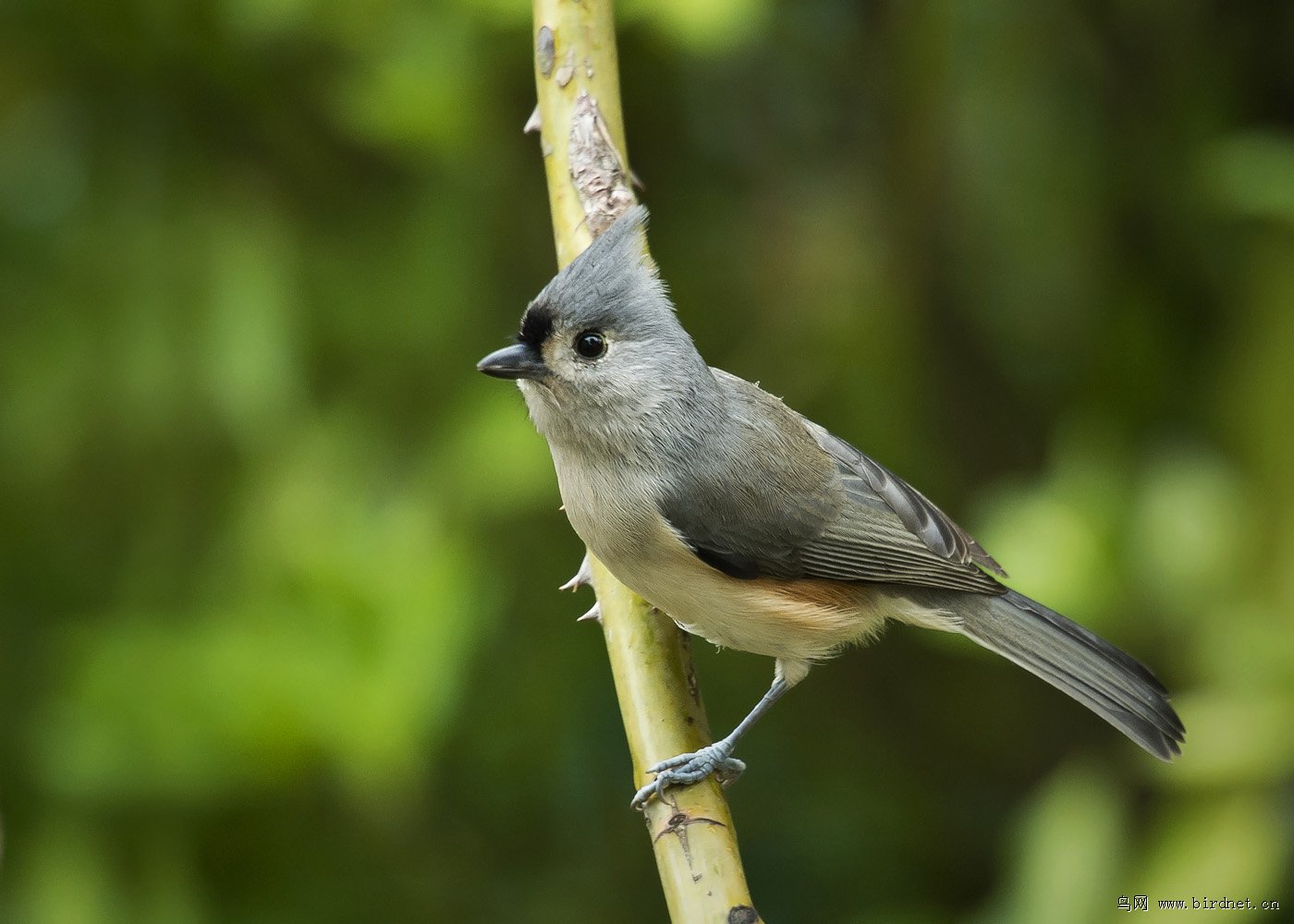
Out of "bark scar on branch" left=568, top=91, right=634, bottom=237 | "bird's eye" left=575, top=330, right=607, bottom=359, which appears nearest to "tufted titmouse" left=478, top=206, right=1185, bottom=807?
"bird's eye" left=575, top=330, right=607, bottom=359

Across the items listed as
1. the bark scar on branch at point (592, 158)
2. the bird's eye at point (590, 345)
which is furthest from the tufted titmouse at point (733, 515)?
the bark scar on branch at point (592, 158)

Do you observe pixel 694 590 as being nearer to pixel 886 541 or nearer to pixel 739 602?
pixel 739 602

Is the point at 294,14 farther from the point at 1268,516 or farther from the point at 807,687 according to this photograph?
the point at 1268,516

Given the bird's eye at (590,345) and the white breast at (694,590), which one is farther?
the bird's eye at (590,345)

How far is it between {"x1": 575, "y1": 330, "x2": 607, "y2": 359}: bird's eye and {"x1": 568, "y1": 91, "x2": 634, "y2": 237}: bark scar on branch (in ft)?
0.79

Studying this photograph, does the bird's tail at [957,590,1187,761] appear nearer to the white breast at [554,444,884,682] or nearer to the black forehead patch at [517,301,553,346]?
the white breast at [554,444,884,682]

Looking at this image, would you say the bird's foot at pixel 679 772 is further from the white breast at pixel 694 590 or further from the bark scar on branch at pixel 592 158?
the bark scar on branch at pixel 592 158

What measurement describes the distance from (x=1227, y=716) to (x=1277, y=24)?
1.89m

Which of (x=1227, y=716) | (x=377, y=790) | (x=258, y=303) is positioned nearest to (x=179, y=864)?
(x=377, y=790)

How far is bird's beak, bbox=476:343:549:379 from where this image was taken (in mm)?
2322

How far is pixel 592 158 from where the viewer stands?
223 centimetres

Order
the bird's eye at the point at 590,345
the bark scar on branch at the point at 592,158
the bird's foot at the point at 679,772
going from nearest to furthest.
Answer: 1. the bird's foot at the point at 679,772
2. the bark scar on branch at the point at 592,158
3. the bird's eye at the point at 590,345

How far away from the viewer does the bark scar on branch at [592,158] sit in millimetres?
2230

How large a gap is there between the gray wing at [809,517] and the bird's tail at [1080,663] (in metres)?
0.07
